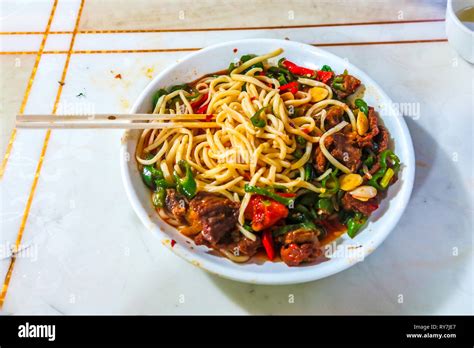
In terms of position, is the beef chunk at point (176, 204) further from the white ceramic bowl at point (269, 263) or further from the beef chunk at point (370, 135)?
the beef chunk at point (370, 135)

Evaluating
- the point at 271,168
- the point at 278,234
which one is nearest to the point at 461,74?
the point at 271,168

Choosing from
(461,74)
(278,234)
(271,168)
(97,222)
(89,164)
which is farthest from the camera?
(461,74)

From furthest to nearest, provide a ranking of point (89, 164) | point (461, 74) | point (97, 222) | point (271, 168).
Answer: point (461, 74) < point (89, 164) < point (97, 222) < point (271, 168)

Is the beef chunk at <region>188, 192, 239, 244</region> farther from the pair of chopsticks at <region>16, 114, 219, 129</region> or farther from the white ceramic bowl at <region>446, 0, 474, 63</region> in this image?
the white ceramic bowl at <region>446, 0, 474, 63</region>

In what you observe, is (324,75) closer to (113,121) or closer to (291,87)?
(291,87)

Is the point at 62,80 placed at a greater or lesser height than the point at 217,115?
greater

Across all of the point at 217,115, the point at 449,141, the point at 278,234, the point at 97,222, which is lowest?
the point at 278,234

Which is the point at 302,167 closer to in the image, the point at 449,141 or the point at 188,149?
the point at 188,149

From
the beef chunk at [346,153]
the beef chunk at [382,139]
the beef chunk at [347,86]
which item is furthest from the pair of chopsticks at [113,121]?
the beef chunk at [382,139]
